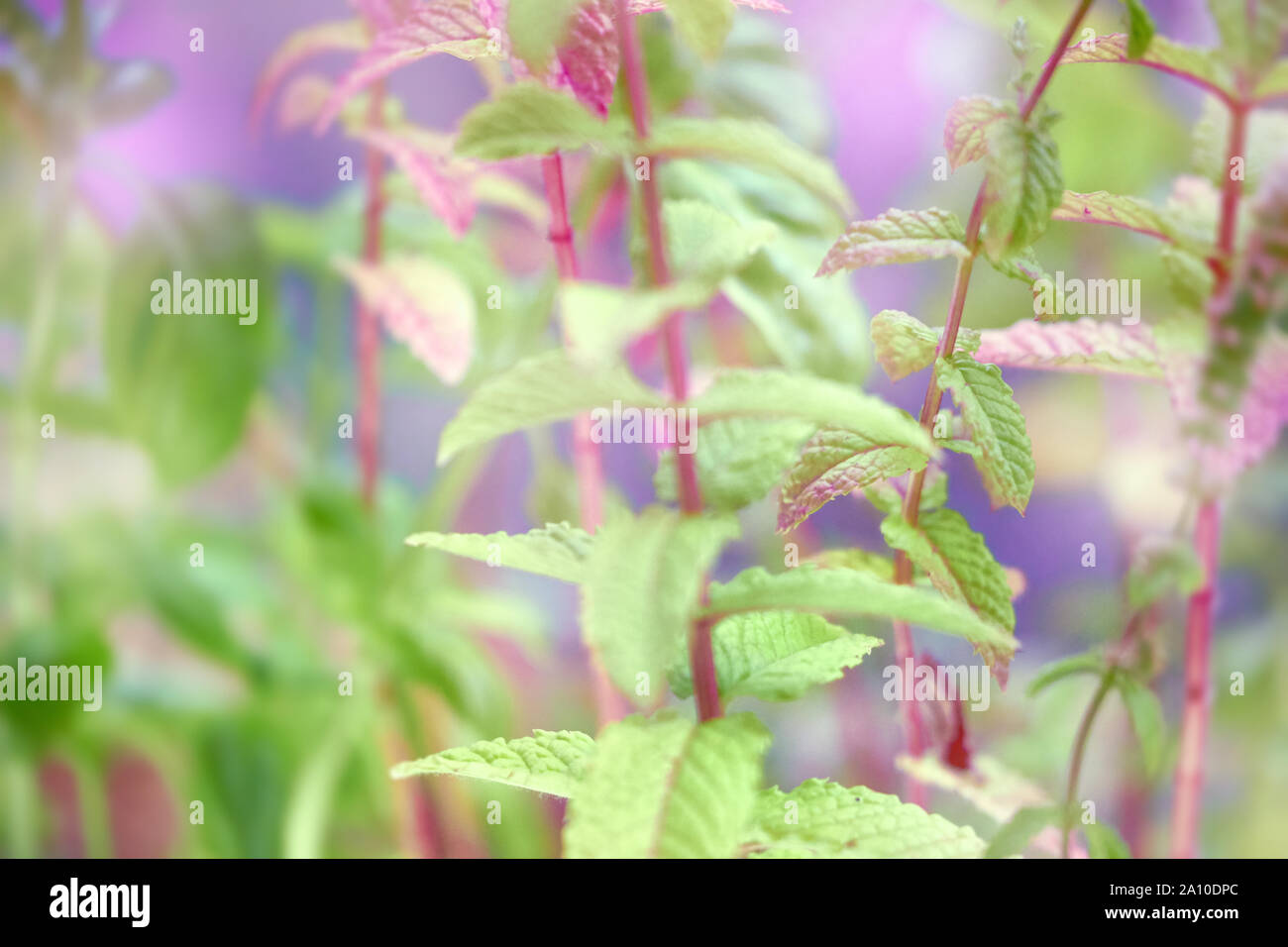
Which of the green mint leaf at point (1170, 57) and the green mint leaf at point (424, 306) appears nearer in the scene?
the green mint leaf at point (1170, 57)

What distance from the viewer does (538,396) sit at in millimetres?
193

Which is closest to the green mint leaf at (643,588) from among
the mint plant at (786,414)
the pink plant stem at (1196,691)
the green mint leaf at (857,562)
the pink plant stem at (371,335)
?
the mint plant at (786,414)

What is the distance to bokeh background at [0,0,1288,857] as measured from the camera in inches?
22.7

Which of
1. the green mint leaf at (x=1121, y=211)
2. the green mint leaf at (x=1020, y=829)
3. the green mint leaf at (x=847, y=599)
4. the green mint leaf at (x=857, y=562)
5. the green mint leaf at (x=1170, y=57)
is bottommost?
the green mint leaf at (x=1020, y=829)

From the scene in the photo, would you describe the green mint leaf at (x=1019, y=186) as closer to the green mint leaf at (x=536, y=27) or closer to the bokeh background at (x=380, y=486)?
the green mint leaf at (x=536, y=27)

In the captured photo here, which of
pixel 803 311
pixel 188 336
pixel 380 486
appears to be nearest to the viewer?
pixel 803 311

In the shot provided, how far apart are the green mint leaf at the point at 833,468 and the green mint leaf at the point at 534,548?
0.19ft

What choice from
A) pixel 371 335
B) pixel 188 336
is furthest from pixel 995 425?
pixel 188 336

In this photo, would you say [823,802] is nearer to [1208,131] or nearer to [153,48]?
[1208,131]

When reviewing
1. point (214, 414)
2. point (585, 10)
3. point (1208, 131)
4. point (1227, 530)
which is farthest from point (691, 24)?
point (1227, 530)

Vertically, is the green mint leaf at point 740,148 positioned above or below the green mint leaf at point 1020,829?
above

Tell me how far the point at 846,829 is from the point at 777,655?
0.15 ft

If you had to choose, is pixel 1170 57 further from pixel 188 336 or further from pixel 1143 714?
pixel 188 336

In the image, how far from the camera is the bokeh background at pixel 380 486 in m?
0.58
